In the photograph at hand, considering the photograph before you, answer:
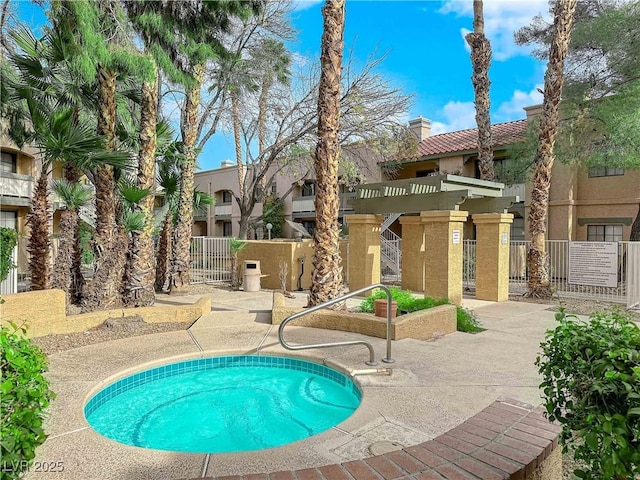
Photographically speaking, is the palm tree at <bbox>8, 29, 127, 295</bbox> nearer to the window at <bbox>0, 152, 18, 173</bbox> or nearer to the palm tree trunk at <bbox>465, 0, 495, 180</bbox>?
the palm tree trunk at <bbox>465, 0, 495, 180</bbox>

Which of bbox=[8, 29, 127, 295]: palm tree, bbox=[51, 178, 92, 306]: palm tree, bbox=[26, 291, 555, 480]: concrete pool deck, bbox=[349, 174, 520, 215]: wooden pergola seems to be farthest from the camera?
bbox=[349, 174, 520, 215]: wooden pergola

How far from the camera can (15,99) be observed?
30.3 feet

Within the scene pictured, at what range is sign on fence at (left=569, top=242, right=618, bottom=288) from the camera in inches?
472

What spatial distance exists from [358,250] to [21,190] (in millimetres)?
17858

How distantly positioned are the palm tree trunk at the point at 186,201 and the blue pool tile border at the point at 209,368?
321 inches

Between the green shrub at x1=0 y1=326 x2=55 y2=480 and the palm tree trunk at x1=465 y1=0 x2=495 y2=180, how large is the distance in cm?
1493

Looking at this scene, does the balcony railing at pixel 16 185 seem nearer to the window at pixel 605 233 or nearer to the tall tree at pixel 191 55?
the tall tree at pixel 191 55

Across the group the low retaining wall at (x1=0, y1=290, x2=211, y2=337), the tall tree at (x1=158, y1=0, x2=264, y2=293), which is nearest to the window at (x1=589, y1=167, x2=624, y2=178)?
the tall tree at (x1=158, y1=0, x2=264, y2=293)

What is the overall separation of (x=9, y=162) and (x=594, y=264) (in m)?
26.4

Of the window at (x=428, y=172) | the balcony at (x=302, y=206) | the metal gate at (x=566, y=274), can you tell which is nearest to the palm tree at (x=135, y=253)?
the metal gate at (x=566, y=274)

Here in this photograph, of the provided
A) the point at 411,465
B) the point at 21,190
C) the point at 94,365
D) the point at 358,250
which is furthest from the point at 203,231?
the point at 411,465

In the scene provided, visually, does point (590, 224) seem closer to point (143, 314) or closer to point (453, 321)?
point (453, 321)

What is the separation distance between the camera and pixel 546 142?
516 inches

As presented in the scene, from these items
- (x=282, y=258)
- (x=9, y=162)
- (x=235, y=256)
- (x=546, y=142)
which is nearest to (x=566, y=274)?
(x=546, y=142)
